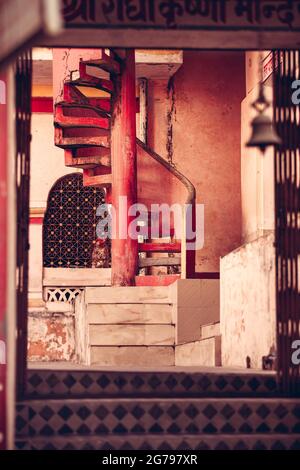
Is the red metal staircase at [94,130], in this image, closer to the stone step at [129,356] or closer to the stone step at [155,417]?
the stone step at [129,356]

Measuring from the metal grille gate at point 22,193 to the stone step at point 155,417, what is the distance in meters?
0.34

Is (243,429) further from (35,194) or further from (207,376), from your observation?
(35,194)

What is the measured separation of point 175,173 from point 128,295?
3.70 metres

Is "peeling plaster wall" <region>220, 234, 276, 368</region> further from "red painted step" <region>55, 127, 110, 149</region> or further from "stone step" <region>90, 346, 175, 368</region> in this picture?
"red painted step" <region>55, 127, 110, 149</region>

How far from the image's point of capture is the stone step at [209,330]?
37.1 ft

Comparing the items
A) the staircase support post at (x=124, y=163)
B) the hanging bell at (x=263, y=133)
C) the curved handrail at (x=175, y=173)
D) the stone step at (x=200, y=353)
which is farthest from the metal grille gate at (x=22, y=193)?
the curved handrail at (x=175, y=173)

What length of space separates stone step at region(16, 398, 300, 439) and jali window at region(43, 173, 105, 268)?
355 inches

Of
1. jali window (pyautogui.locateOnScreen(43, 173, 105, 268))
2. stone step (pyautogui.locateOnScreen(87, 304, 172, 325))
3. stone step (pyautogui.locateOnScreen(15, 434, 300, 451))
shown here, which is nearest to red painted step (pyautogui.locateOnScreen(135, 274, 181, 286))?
stone step (pyautogui.locateOnScreen(87, 304, 172, 325))

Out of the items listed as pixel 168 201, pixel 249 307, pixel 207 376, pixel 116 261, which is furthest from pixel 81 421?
pixel 168 201

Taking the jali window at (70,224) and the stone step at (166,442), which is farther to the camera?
the jali window at (70,224)

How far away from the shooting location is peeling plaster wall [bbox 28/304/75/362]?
1527 cm

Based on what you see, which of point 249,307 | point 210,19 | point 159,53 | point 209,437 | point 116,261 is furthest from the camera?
point 159,53

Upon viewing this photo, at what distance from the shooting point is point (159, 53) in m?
15.4

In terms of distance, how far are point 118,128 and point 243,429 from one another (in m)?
7.66
